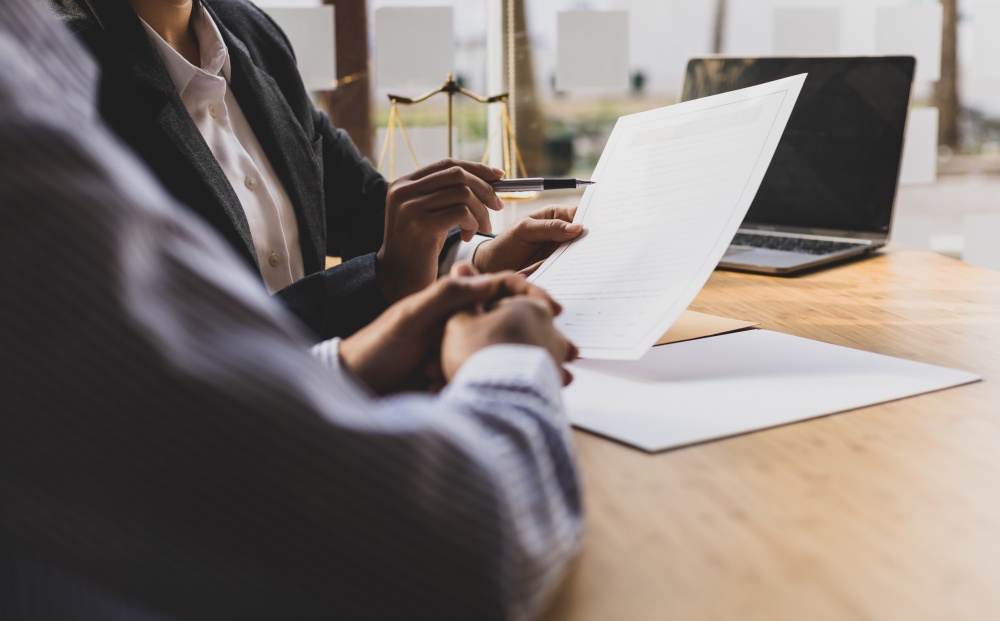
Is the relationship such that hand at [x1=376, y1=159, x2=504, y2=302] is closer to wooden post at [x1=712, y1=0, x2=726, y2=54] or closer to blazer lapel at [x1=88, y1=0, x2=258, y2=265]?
blazer lapel at [x1=88, y1=0, x2=258, y2=265]

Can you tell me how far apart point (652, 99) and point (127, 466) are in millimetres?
2237

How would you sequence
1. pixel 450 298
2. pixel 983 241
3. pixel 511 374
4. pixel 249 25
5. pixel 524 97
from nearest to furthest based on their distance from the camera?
pixel 511 374 → pixel 450 298 → pixel 249 25 → pixel 983 241 → pixel 524 97

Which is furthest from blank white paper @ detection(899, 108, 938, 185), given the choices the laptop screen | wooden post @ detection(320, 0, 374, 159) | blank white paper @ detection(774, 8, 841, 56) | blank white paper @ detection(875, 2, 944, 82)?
wooden post @ detection(320, 0, 374, 159)

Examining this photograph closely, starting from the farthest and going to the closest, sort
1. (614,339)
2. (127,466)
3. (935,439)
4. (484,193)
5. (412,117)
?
(412,117)
(484,193)
(614,339)
(935,439)
(127,466)

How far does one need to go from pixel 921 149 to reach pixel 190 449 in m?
2.26

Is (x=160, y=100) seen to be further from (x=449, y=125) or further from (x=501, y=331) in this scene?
(x=449, y=125)

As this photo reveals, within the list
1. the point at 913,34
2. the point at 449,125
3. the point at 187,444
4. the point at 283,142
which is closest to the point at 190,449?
the point at 187,444

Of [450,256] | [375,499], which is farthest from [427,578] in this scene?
[450,256]

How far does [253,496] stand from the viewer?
0.38 m

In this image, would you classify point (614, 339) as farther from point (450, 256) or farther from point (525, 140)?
point (525, 140)

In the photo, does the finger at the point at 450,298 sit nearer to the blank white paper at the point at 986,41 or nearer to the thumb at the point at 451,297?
the thumb at the point at 451,297

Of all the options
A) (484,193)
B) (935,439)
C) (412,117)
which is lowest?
(935,439)

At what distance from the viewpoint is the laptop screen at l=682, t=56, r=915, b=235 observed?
1.40 metres

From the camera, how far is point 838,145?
4.75 ft
